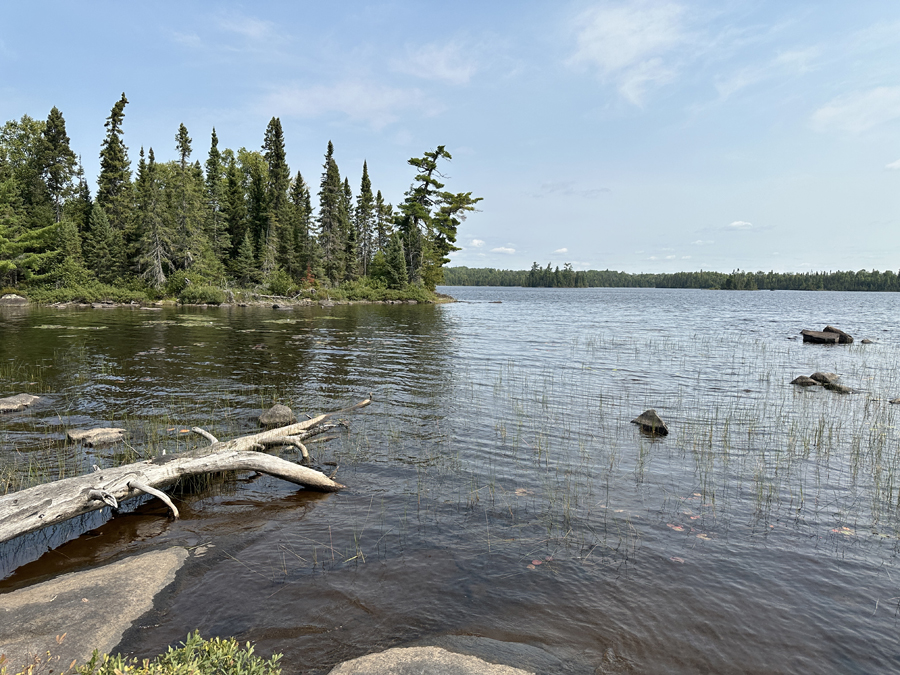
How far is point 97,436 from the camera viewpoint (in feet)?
32.5

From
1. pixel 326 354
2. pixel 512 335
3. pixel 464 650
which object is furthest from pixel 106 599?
pixel 512 335

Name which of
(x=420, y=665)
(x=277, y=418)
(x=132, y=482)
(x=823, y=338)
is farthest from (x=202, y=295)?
(x=420, y=665)

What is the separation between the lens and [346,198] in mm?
81938

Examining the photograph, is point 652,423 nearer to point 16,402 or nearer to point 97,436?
point 97,436

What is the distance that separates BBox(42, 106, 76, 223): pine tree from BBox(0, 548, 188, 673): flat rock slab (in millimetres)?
67084

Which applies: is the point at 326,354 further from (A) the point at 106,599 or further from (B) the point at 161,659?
(B) the point at 161,659

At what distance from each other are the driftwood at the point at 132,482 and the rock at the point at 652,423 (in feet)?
23.4

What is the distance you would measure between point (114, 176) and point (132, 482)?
66.6m

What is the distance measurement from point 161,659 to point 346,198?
8366cm

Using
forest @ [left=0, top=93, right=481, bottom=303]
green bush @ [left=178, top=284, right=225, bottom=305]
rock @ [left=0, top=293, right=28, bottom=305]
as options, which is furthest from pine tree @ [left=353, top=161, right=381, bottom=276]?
rock @ [left=0, top=293, right=28, bottom=305]

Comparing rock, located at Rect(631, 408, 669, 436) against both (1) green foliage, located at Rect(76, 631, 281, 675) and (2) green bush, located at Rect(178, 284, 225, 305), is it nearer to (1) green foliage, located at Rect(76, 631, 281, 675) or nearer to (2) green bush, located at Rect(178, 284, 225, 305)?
(1) green foliage, located at Rect(76, 631, 281, 675)

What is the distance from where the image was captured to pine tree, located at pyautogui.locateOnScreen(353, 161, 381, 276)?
8367cm

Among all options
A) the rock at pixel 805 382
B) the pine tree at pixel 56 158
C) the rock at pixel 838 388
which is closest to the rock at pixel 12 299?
the pine tree at pixel 56 158

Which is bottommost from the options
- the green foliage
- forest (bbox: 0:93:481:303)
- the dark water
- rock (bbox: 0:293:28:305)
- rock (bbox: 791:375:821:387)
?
the dark water
